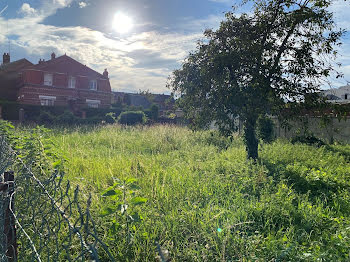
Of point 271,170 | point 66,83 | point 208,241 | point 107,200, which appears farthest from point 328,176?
point 66,83

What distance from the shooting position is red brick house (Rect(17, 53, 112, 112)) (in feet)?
94.9

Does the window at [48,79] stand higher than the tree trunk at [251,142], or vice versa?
the window at [48,79]

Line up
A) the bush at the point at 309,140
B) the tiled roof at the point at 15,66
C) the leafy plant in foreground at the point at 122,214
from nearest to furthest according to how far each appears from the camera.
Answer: the leafy plant in foreground at the point at 122,214
the bush at the point at 309,140
the tiled roof at the point at 15,66

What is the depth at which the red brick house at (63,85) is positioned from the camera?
28.9 meters

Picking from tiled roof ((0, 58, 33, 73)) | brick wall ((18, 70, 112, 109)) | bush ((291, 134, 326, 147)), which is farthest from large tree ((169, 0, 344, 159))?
tiled roof ((0, 58, 33, 73))

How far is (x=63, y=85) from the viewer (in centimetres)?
3109

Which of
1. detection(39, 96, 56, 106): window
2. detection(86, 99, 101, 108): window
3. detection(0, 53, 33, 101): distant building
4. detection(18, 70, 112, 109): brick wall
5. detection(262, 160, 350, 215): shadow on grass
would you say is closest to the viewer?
detection(262, 160, 350, 215): shadow on grass

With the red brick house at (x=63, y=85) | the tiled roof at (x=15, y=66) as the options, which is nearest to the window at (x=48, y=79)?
the red brick house at (x=63, y=85)

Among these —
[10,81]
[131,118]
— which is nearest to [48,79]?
[10,81]

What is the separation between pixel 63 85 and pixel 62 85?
0.36ft

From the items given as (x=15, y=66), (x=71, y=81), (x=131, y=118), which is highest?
(x=15, y=66)

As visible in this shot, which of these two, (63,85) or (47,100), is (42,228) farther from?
(63,85)

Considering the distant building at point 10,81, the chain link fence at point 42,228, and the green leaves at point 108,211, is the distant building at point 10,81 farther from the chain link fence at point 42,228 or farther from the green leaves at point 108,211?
the green leaves at point 108,211

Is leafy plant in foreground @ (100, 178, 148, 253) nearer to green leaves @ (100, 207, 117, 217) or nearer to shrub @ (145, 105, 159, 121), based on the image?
green leaves @ (100, 207, 117, 217)
